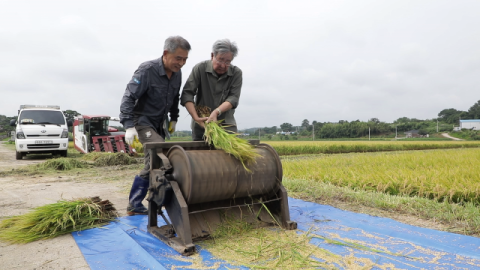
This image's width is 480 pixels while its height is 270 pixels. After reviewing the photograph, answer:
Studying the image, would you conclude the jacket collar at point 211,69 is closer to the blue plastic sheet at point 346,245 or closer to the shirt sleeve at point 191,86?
the shirt sleeve at point 191,86

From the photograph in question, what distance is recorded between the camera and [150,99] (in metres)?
3.52

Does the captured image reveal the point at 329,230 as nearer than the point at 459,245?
No

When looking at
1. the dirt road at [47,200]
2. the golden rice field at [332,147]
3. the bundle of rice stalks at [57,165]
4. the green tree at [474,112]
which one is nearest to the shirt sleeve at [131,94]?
the dirt road at [47,200]

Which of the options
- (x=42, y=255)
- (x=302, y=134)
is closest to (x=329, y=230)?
(x=42, y=255)

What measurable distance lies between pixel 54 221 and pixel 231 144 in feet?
6.22

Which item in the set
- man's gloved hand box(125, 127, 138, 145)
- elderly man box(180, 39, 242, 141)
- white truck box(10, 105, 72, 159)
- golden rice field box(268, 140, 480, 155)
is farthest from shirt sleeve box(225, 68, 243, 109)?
golden rice field box(268, 140, 480, 155)

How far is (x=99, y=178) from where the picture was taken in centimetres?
744

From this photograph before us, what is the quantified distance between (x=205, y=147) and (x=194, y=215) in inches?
29.3

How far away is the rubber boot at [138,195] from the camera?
3.66 m

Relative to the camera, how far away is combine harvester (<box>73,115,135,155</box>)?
45.8 feet

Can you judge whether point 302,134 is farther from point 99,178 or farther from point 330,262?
point 330,262

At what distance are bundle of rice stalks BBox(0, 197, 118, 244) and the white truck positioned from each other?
1040 centimetres

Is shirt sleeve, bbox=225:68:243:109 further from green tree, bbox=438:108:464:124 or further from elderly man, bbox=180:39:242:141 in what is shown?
green tree, bbox=438:108:464:124

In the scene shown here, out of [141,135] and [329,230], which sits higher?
[141,135]
